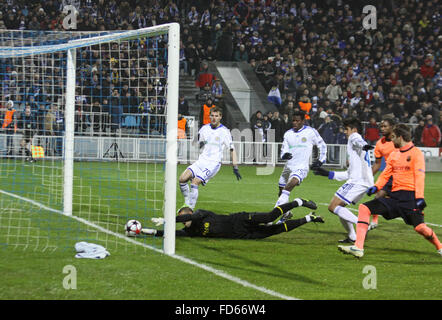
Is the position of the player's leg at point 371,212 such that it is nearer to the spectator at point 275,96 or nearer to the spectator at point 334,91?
the spectator at point 334,91

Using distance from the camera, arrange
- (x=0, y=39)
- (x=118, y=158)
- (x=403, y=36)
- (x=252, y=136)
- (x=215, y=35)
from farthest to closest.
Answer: (x=403, y=36)
(x=215, y=35)
(x=252, y=136)
(x=118, y=158)
(x=0, y=39)

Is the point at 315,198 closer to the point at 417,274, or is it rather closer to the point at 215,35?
the point at 417,274

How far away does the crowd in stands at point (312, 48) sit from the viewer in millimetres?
27984

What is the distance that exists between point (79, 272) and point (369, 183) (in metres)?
5.10

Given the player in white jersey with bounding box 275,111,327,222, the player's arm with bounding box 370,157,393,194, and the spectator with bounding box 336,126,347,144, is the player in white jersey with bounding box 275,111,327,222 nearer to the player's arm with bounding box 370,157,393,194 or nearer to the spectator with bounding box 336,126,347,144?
the player's arm with bounding box 370,157,393,194

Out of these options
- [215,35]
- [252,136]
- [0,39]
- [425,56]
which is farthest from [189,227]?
[425,56]

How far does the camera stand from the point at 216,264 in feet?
25.1

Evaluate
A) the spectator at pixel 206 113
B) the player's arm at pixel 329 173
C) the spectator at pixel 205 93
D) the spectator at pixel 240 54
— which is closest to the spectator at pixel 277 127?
the spectator at pixel 206 113

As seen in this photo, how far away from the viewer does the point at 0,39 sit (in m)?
9.88

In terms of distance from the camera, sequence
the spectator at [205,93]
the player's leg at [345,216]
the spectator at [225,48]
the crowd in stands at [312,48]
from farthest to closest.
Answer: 1. the spectator at [225,48]
2. the crowd in stands at [312,48]
3. the spectator at [205,93]
4. the player's leg at [345,216]

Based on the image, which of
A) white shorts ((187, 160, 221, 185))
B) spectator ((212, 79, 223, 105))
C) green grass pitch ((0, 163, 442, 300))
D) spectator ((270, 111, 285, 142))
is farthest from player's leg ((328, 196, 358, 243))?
spectator ((212, 79, 223, 105))

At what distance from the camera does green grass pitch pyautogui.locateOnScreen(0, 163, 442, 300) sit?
624 cm

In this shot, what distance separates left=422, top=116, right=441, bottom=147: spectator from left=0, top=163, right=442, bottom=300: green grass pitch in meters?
14.6

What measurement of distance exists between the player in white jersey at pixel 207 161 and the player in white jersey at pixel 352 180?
6.93 ft
